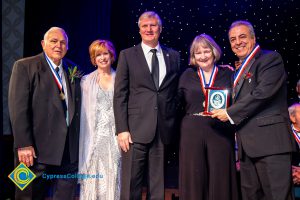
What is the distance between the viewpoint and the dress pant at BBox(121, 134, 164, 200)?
9.46 ft

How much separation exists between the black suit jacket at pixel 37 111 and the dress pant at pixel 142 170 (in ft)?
1.92

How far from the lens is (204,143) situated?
2.90 m

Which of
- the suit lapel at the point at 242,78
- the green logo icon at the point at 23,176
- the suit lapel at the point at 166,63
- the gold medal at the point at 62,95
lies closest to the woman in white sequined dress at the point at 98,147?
the gold medal at the point at 62,95

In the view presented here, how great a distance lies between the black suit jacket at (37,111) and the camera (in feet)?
9.49

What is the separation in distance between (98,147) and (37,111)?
2.18 feet

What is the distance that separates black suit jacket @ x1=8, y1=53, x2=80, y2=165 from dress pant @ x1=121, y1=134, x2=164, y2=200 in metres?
0.58

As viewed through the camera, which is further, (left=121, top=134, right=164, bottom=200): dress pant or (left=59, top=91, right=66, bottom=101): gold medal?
(left=59, top=91, right=66, bottom=101): gold medal

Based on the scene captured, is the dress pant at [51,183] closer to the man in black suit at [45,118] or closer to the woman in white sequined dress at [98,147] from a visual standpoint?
the man in black suit at [45,118]

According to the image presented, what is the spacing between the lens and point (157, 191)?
2.88 m

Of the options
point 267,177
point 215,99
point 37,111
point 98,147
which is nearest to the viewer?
point 267,177

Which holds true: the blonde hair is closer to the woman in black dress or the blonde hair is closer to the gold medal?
the gold medal

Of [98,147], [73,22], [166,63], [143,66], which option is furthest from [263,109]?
[73,22]

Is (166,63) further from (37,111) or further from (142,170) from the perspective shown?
(37,111)

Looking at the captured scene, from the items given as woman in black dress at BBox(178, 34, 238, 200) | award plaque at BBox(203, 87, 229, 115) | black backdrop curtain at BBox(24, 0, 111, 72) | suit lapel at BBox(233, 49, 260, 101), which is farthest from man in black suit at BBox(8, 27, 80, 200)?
black backdrop curtain at BBox(24, 0, 111, 72)
